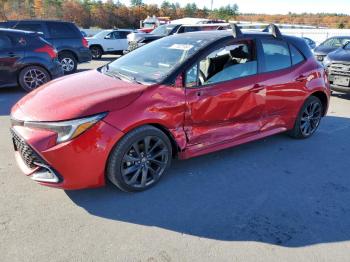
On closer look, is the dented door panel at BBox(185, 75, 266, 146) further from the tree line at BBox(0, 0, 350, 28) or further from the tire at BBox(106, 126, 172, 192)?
the tree line at BBox(0, 0, 350, 28)

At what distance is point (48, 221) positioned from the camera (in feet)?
10.6

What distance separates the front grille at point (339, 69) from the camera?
28.2 ft

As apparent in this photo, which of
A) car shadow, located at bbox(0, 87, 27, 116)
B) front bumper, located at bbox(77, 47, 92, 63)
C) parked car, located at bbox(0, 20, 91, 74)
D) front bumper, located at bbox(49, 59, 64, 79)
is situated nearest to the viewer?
car shadow, located at bbox(0, 87, 27, 116)

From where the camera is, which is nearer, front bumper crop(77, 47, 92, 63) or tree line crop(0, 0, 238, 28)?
front bumper crop(77, 47, 92, 63)

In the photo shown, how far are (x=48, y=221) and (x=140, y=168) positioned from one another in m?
1.04

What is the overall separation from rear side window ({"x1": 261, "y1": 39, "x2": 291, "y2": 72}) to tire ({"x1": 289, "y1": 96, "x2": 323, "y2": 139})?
0.82m

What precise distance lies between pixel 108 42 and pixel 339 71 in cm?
1319

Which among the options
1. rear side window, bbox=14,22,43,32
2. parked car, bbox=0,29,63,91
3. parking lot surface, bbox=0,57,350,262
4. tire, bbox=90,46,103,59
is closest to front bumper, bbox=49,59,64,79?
parked car, bbox=0,29,63,91

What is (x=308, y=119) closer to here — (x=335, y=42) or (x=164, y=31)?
(x=335, y=42)

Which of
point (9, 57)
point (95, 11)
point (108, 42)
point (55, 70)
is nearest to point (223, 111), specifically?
point (55, 70)

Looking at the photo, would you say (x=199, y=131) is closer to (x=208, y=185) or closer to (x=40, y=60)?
(x=208, y=185)

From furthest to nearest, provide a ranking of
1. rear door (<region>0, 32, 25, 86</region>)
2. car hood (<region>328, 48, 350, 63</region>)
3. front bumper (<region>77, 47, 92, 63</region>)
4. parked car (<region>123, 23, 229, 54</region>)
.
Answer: parked car (<region>123, 23, 229, 54</region>) → front bumper (<region>77, 47, 92, 63</region>) → car hood (<region>328, 48, 350, 63</region>) → rear door (<region>0, 32, 25, 86</region>)

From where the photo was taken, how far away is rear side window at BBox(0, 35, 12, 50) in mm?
8127

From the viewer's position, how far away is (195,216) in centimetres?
341
